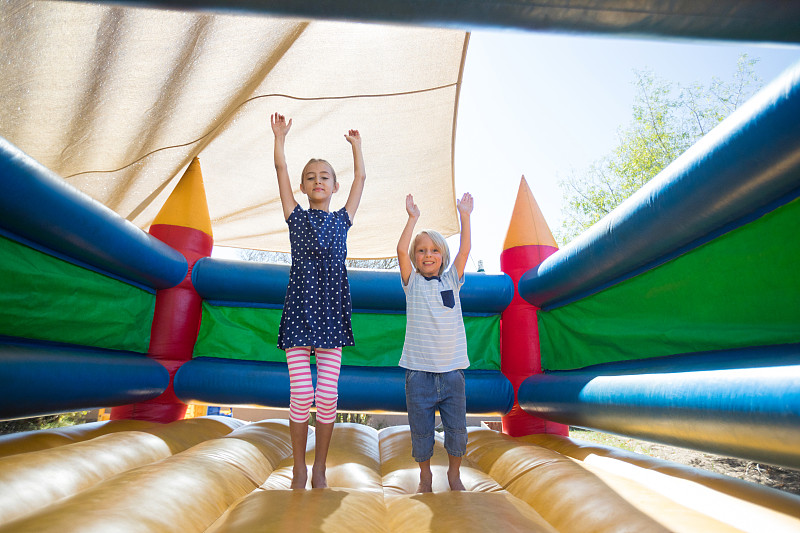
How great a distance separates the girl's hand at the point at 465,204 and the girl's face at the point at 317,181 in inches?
22.4

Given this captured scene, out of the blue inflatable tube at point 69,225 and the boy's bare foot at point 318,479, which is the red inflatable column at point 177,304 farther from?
the boy's bare foot at point 318,479

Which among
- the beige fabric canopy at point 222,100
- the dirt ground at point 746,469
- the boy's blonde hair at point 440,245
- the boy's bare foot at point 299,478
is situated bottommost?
the dirt ground at point 746,469

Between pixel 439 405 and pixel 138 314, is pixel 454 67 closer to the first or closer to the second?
pixel 439 405

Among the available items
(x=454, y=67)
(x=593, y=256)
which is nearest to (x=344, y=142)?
(x=454, y=67)

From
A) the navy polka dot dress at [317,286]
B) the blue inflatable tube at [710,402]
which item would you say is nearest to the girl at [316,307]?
the navy polka dot dress at [317,286]

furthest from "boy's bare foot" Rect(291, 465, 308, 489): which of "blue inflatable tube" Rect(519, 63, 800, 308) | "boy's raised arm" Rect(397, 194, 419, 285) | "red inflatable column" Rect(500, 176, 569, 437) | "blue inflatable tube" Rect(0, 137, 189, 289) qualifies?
"red inflatable column" Rect(500, 176, 569, 437)

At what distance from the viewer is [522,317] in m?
3.11

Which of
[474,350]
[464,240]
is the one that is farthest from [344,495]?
[474,350]

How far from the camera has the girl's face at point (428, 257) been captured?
202 centimetres

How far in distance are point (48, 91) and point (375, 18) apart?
268cm

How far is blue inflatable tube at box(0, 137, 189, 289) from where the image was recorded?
5.47ft

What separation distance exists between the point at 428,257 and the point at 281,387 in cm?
147

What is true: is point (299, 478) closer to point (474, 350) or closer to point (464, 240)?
point (464, 240)

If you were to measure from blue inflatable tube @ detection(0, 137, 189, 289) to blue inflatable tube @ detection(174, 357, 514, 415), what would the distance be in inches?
25.4
